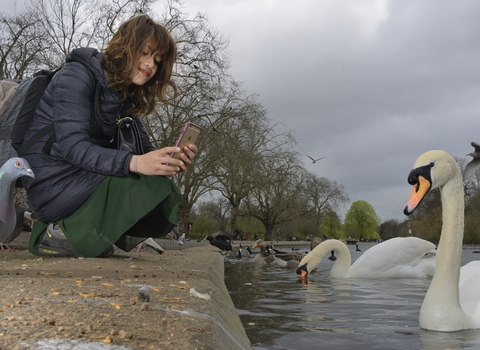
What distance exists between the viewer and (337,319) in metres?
3.91

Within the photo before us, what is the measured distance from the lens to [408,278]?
834 centimetres

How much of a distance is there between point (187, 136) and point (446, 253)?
2116mm

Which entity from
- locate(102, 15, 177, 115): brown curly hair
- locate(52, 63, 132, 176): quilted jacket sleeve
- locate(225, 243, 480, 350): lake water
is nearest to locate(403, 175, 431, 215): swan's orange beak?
locate(225, 243, 480, 350): lake water

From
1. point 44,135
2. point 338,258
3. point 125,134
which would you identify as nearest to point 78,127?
point 44,135

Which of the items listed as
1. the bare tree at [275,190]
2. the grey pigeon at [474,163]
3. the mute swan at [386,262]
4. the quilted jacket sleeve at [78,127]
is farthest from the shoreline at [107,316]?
the bare tree at [275,190]

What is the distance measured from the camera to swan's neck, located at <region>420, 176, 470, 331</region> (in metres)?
3.42

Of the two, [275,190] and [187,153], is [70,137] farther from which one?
[275,190]

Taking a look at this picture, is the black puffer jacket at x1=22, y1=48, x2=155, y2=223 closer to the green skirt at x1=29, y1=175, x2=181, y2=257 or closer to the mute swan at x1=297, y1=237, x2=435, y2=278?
the green skirt at x1=29, y1=175, x2=181, y2=257

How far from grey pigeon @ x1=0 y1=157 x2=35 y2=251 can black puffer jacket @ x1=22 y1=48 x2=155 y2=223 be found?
0.65 feet

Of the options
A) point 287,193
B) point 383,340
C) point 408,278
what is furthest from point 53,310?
point 287,193

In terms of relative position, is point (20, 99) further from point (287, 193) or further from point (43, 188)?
point (287, 193)

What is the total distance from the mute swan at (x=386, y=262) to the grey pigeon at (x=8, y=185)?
5433 millimetres

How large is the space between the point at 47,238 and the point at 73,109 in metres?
1.37

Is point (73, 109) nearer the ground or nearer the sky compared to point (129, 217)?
nearer the sky
